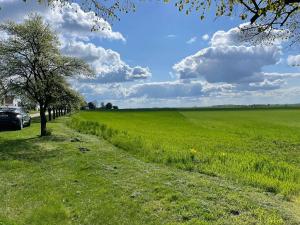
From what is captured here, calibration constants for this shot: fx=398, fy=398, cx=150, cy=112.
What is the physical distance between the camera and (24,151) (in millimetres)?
18125

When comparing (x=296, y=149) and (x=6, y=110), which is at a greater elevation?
(x=6, y=110)

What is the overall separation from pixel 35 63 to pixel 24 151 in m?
7.73

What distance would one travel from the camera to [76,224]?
7.94m

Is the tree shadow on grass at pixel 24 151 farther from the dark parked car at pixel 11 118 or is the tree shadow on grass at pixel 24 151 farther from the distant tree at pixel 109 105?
the distant tree at pixel 109 105

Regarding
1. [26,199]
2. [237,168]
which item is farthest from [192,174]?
[26,199]

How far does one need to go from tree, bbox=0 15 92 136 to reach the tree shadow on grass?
3948 millimetres

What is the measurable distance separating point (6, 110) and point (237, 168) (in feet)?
67.2

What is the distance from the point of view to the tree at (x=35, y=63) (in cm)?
2361

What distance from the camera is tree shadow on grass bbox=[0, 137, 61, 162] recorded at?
1619 centimetres

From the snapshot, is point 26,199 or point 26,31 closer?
point 26,199

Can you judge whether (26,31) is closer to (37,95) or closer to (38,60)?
(38,60)

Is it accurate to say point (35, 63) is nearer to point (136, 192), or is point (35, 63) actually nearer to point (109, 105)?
point (136, 192)

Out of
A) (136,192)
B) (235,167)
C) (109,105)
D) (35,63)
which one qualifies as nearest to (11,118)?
(35,63)

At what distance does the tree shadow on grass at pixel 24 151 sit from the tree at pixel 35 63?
3948 mm
